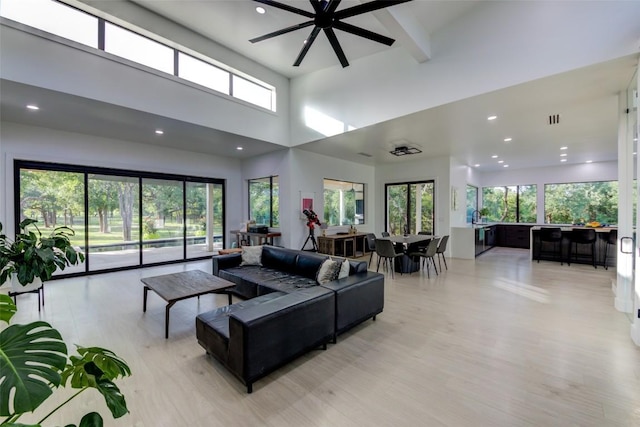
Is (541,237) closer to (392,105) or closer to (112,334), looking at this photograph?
(392,105)

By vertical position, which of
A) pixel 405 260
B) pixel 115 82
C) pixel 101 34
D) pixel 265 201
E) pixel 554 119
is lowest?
pixel 405 260

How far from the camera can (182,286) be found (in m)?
3.45

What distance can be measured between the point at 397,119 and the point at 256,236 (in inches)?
183

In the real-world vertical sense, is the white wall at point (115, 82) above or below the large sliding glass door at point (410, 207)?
above

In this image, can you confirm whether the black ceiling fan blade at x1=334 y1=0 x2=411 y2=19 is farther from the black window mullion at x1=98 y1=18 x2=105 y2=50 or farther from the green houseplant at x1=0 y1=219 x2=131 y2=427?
the black window mullion at x1=98 y1=18 x2=105 y2=50

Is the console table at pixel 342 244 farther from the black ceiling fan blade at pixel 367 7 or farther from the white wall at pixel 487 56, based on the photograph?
the black ceiling fan blade at pixel 367 7

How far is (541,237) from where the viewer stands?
7223mm

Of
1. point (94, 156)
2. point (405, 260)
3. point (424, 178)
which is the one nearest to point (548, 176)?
point (424, 178)

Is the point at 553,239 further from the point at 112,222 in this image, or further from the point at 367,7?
the point at 112,222

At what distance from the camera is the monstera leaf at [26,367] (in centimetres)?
78

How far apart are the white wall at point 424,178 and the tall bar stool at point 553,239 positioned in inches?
89.3

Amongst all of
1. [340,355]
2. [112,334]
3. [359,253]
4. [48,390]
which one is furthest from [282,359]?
[359,253]

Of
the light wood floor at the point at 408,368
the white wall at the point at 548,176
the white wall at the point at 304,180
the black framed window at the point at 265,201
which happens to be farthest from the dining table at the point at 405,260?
the white wall at the point at 548,176

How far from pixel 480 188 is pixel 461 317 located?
9546 mm
